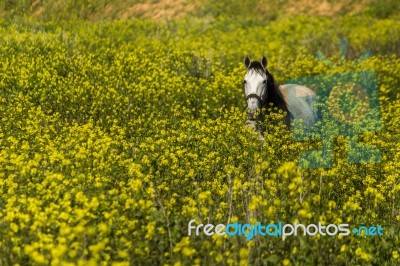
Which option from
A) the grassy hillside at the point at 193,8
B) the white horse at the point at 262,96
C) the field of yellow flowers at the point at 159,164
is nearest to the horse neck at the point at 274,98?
the white horse at the point at 262,96

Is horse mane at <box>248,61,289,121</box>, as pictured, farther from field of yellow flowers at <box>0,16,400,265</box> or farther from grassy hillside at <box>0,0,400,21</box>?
grassy hillside at <box>0,0,400,21</box>

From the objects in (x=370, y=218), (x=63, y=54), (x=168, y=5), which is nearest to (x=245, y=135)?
(x=370, y=218)

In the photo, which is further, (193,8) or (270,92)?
(193,8)

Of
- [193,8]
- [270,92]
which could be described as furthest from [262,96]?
[193,8]

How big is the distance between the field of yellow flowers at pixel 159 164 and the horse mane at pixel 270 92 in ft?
1.26

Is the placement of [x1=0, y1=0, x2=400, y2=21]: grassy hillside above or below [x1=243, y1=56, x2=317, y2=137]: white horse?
above

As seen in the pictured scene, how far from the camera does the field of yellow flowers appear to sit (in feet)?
16.6

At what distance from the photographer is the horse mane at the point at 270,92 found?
9.13 metres

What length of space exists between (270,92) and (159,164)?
2.64m

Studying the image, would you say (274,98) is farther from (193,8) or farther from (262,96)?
(193,8)

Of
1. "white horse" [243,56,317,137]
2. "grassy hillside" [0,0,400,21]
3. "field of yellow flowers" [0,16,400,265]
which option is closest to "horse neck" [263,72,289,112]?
"white horse" [243,56,317,137]

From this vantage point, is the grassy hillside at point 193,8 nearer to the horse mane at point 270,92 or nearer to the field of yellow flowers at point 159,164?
the field of yellow flowers at point 159,164

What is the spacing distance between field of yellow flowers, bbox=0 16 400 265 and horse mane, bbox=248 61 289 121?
383 mm

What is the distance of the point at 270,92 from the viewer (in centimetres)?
920
